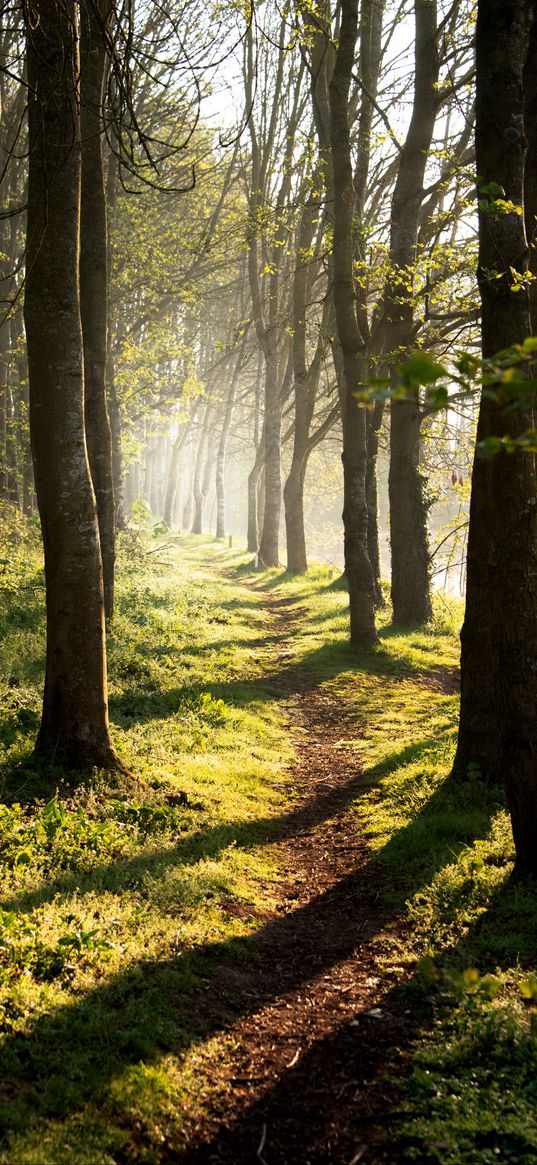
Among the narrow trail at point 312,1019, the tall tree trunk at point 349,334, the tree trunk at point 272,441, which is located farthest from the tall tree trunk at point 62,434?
the tree trunk at point 272,441

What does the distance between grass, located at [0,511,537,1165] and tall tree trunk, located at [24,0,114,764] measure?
0.65 metres

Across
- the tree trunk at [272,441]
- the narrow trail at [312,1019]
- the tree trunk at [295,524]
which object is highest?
the tree trunk at [272,441]

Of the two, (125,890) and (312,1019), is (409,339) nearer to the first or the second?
(125,890)

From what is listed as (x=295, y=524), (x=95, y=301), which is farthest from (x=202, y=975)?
(x=295, y=524)

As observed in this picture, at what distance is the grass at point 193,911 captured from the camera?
337cm

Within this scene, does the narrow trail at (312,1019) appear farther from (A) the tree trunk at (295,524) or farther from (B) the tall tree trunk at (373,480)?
(A) the tree trunk at (295,524)

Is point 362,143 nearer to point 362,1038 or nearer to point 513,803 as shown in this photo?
point 513,803

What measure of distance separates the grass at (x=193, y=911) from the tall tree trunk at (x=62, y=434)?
2.12 ft

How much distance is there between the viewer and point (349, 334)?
13.9m

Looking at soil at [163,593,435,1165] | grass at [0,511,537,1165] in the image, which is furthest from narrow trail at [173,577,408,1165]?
grass at [0,511,537,1165]

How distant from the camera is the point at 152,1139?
3.31 m

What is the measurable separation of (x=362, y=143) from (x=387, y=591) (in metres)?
10.4

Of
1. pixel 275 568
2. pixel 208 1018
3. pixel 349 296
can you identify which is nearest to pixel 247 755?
pixel 208 1018

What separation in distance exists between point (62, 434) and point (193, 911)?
4.04 meters
